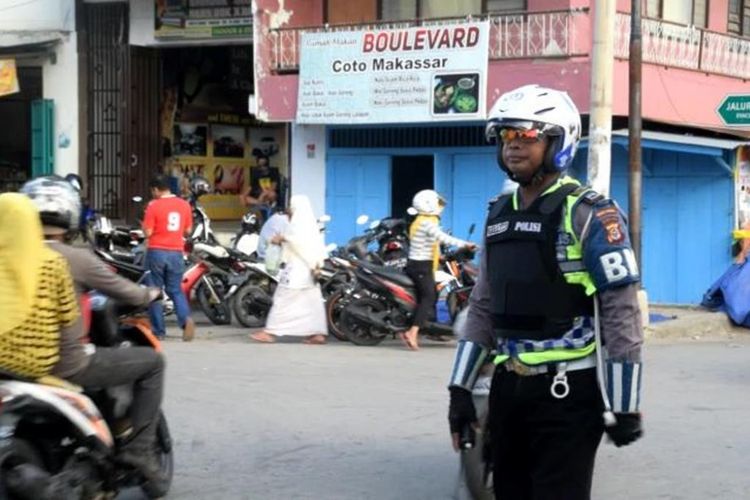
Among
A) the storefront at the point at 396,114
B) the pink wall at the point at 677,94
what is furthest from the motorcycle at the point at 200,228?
the pink wall at the point at 677,94

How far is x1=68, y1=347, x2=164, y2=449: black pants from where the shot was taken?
566cm

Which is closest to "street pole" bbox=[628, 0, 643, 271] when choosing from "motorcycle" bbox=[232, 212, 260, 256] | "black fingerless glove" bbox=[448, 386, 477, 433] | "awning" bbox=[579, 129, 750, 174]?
"awning" bbox=[579, 129, 750, 174]

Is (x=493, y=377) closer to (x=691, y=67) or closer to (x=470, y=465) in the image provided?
(x=470, y=465)

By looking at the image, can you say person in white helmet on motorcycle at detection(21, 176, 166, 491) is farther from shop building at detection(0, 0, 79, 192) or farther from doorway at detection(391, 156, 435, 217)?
shop building at detection(0, 0, 79, 192)

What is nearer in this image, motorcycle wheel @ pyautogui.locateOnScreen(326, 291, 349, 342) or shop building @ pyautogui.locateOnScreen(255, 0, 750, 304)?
motorcycle wheel @ pyautogui.locateOnScreen(326, 291, 349, 342)

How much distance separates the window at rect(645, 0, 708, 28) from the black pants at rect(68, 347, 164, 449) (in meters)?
14.3

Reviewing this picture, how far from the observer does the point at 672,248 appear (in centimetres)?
1778

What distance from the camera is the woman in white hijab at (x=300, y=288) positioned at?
13500mm

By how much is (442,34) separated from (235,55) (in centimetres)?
586

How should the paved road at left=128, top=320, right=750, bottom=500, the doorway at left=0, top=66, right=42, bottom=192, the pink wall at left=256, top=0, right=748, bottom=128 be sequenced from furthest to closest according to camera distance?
the doorway at left=0, top=66, right=42, bottom=192
the pink wall at left=256, top=0, right=748, bottom=128
the paved road at left=128, top=320, right=750, bottom=500

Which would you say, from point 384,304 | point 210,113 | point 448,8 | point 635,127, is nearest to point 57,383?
point 384,304

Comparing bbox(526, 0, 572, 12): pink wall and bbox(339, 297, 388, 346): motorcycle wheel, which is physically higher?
Answer: bbox(526, 0, 572, 12): pink wall

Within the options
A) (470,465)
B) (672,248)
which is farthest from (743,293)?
(470,465)

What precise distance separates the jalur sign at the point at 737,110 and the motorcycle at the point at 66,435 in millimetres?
9658
